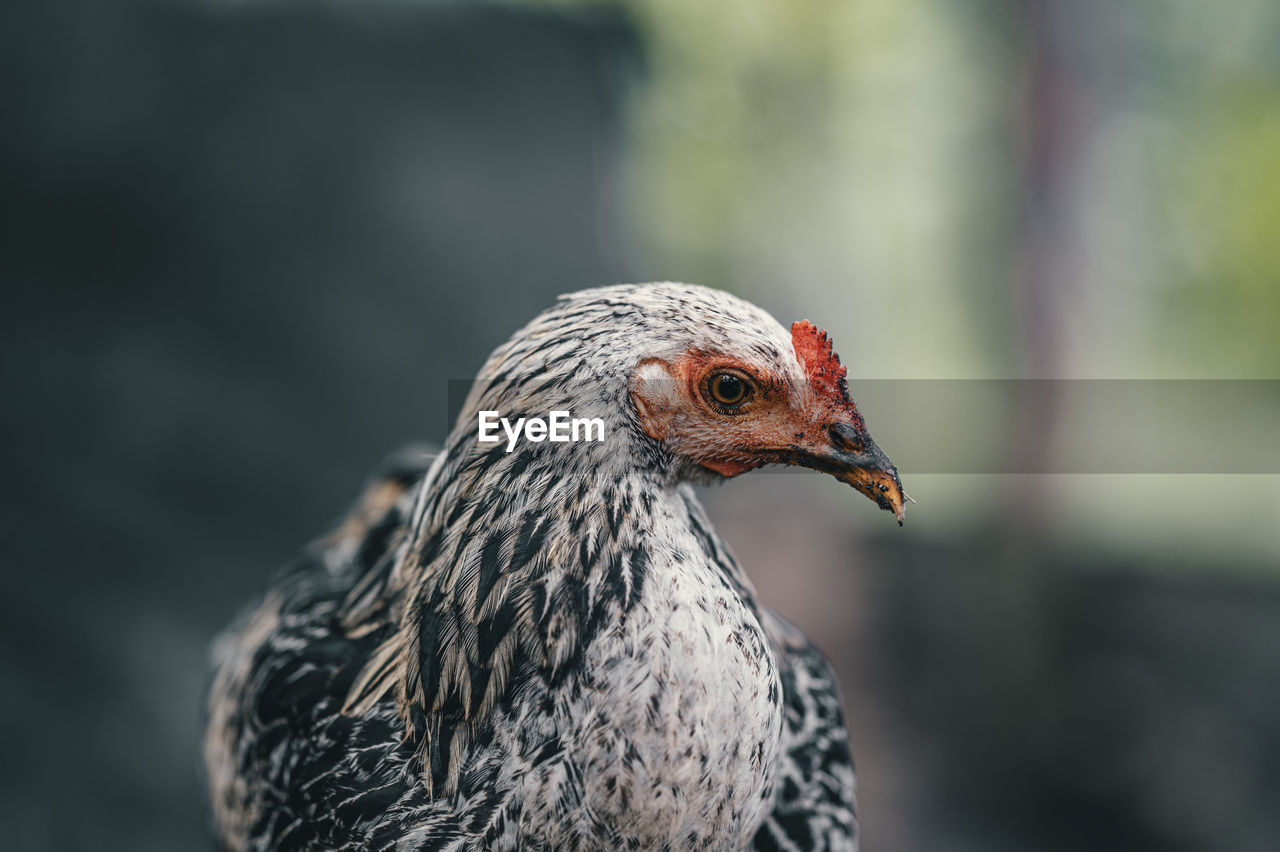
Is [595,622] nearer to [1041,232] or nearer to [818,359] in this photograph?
[818,359]

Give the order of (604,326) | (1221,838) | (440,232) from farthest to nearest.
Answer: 1. (440,232)
2. (1221,838)
3. (604,326)

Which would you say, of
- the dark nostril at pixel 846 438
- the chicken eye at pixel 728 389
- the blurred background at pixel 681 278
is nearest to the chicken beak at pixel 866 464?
the dark nostril at pixel 846 438

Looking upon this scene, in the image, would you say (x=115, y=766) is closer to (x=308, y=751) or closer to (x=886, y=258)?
(x=308, y=751)

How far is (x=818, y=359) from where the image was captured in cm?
104

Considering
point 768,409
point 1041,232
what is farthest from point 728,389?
point 1041,232

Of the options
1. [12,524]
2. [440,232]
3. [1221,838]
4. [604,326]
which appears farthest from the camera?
[440,232]

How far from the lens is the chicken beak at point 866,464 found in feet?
3.45

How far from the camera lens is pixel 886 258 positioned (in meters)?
5.07

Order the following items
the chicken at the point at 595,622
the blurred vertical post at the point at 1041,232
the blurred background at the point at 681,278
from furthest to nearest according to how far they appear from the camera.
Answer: the blurred vertical post at the point at 1041,232 < the blurred background at the point at 681,278 < the chicken at the point at 595,622

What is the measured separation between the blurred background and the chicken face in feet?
8.06

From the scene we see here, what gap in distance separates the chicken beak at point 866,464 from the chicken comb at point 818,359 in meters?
0.04

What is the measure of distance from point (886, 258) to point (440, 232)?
280cm

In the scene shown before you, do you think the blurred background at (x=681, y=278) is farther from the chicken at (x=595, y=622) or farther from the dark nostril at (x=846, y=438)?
the dark nostril at (x=846, y=438)

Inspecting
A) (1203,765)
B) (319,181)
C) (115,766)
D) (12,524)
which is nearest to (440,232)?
(319,181)
